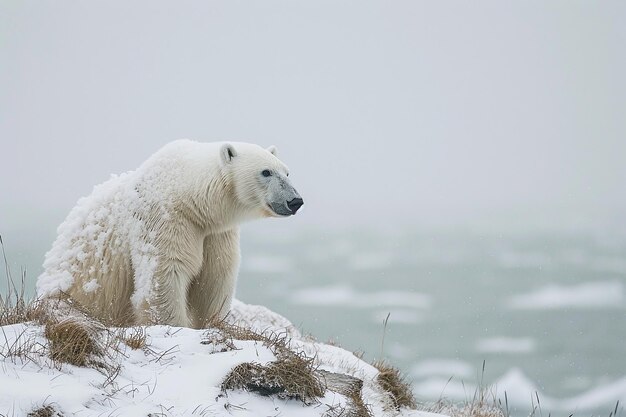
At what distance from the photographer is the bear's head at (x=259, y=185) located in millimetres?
8070

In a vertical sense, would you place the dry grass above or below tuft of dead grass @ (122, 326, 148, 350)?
below

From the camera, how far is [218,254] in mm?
8234

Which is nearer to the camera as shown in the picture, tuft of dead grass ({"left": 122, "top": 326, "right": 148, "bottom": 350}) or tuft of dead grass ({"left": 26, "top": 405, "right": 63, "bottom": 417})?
tuft of dead grass ({"left": 26, "top": 405, "right": 63, "bottom": 417})

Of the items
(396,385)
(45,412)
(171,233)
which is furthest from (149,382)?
(171,233)

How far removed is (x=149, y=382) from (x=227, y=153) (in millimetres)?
3649

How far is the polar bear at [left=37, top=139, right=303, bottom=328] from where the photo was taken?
7.80m

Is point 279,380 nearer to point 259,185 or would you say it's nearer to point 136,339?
point 136,339

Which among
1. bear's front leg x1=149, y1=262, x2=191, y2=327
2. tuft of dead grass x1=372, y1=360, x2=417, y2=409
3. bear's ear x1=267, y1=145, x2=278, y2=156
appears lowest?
tuft of dead grass x1=372, y1=360, x2=417, y2=409

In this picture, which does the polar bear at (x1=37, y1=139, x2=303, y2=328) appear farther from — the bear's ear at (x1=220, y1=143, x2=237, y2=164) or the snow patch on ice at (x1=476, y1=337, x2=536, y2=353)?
the snow patch on ice at (x1=476, y1=337, x2=536, y2=353)

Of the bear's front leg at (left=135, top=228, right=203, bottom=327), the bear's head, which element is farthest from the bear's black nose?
the bear's front leg at (left=135, top=228, right=203, bottom=327)

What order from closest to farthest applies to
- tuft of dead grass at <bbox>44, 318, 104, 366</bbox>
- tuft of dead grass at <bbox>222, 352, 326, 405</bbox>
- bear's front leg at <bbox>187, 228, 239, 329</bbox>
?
tuft of dead grass at <bbox>44, 318, 104, 366</bbox>, tuft of dead grass at <bbox>222, 352, 326, 405</bbox>, bear's front leg at <bbox>187, 228, 239, 329</bbox>

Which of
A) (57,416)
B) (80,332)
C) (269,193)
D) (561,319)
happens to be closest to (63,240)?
(269,193)

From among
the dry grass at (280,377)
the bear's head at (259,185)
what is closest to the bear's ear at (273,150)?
the bear's head at (259,185)

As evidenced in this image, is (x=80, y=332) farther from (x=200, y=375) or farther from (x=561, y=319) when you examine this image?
(x=561, y=319)
